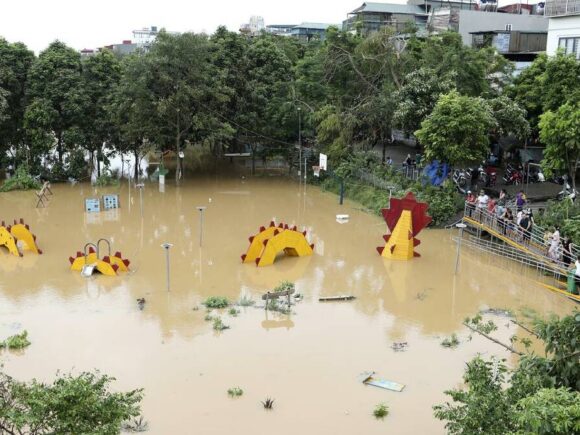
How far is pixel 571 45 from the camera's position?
26250mm

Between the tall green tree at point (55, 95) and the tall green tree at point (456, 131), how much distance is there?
53.7 feet

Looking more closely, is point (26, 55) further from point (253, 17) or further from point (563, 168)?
point (253, 17)

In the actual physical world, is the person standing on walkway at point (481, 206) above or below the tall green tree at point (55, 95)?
below

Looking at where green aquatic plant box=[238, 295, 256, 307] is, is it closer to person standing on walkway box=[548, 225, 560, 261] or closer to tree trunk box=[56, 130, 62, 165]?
person standing on walkway box=[548, 225, 560, 261]

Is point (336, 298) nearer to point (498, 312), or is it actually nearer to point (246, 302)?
point (246, 302)

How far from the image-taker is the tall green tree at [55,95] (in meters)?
28.9

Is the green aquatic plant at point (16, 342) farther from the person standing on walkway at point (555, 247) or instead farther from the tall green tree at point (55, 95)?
the tall green tree at point (55, 95)

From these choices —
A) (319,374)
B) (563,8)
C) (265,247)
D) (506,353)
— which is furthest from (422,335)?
(563,8)

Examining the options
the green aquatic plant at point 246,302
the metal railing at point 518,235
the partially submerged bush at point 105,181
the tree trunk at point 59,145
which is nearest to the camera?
the green aquatic plant at point 246,302

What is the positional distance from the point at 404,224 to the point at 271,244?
3.89m

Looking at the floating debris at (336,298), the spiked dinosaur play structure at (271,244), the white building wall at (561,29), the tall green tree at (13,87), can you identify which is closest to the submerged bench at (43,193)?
the tall green tree at (13,87)

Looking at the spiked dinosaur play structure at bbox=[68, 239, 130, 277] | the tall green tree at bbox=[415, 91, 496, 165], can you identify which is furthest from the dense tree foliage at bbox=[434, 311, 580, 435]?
the tall green tree at bbox=[415, 91, 496, 165]

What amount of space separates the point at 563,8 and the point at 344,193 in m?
11.7

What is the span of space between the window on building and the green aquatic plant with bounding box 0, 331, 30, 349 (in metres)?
22.6
